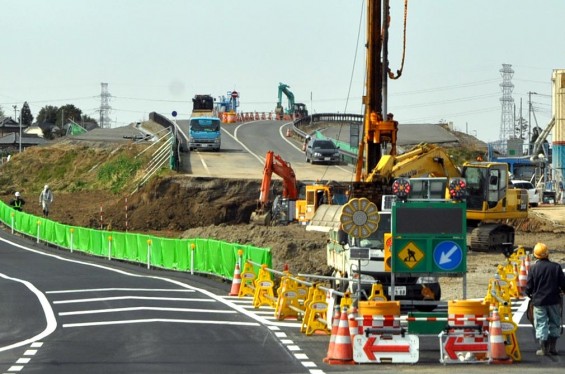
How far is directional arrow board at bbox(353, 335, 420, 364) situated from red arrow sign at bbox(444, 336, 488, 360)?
49cm

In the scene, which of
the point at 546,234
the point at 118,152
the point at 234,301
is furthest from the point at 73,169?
the point at 234,301

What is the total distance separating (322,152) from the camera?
75.6 metres

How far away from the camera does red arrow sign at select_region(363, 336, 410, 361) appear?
1814 centimetres

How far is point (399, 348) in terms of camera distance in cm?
1820

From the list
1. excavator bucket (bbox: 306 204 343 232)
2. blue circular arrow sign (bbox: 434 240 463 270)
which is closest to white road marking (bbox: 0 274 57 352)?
blue circular arrow sign (bbox: 434 240 463 270)

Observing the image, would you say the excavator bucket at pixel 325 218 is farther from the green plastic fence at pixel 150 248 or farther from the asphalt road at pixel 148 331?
the asphalt road at pixel 148 331

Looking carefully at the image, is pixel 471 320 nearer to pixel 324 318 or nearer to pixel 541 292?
pixel 541 292

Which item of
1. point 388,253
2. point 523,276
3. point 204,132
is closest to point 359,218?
point 388,253

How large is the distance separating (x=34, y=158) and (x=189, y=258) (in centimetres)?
5652

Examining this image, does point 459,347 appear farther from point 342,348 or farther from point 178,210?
point 178,210

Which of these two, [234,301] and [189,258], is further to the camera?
[189,258]

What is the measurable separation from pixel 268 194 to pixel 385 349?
4016 cm

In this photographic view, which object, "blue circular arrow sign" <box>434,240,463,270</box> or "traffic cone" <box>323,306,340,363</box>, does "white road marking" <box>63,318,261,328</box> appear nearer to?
"blue circular arrow sign" <box>434,240,463,270</box>

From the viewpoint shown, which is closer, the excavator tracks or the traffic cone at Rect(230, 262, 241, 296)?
the traffic cone at Rect(230, 262, 241, 296)
